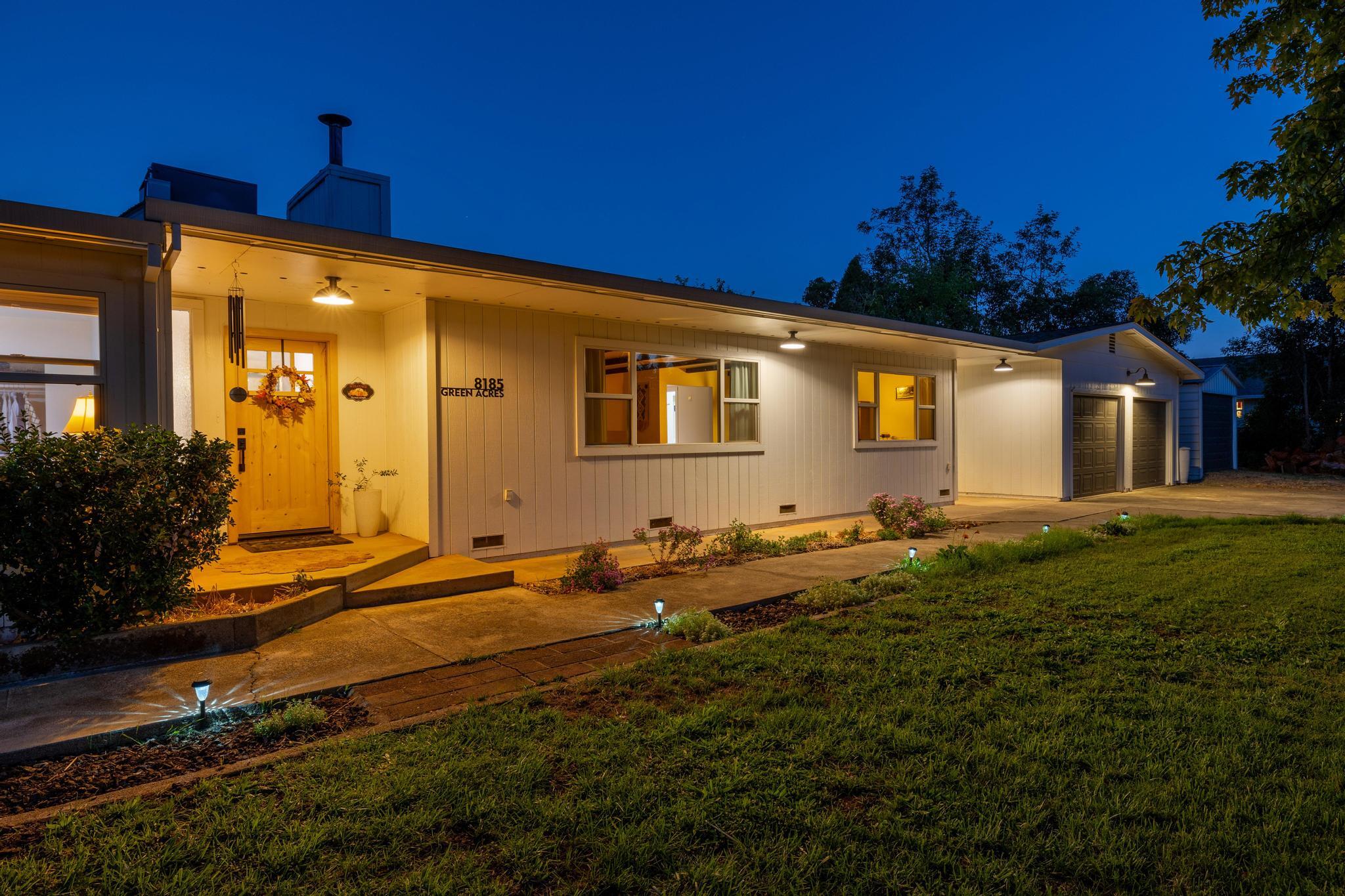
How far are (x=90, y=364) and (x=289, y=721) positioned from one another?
9.44 feet

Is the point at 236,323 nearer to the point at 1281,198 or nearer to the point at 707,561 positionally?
the point at 707,561

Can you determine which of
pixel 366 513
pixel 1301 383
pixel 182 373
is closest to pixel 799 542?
pixel 366 513

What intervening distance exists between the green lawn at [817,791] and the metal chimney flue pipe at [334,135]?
851cm

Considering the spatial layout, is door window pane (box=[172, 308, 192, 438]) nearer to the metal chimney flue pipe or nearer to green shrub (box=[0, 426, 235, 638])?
green shrub (box=[0, 426, 235, 638])

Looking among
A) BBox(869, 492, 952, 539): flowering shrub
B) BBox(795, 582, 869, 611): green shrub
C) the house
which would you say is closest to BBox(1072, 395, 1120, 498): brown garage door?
the house

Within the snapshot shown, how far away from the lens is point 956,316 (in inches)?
1008

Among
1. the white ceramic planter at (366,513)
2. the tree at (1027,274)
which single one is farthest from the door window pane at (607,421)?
the tree at (1027,274)

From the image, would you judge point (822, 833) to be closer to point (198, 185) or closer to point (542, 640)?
point (542, 640)

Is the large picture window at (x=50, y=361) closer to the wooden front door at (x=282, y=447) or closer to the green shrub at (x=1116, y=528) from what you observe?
the wooden front door at (x=282, y=447)

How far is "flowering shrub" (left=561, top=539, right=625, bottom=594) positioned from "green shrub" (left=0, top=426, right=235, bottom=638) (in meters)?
2.61

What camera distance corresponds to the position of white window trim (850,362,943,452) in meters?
11.1

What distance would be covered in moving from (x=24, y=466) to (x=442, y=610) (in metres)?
2.51

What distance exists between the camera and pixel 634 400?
27.5ft

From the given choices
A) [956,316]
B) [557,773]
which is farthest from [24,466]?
[956,316]
